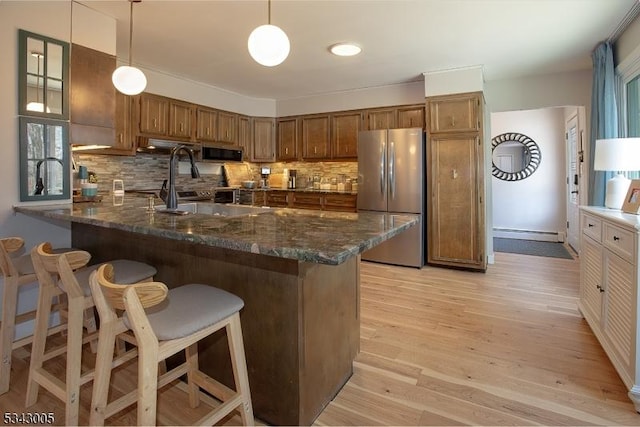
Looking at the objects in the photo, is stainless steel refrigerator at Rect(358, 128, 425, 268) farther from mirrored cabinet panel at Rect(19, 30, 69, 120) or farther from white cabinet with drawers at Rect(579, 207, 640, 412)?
mirrored cabinet panel at Rect(19, 30, 69, 120)

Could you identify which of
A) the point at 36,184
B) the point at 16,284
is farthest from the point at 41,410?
the point at 36,184

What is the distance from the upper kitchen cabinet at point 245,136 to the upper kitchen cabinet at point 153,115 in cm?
131

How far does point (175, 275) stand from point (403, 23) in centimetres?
274

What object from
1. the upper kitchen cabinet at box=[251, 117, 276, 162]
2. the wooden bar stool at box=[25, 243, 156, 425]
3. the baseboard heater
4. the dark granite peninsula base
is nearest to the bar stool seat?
the wooden bar stool at box=[25, 243, 156, 425]

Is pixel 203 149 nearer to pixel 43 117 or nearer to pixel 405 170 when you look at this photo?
pixel 43 117

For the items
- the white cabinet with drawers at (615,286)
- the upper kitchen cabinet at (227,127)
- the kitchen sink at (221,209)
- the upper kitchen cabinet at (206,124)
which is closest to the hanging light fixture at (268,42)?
the kitchen sink at (221,209)

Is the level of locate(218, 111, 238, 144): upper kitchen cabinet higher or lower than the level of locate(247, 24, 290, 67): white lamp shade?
higher

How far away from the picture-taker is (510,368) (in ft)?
6.79

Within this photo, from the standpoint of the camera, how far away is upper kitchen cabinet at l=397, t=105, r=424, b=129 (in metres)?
4.70

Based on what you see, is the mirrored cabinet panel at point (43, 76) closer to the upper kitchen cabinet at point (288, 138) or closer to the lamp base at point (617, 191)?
the upper kitchen cabinet at point (288, 138)

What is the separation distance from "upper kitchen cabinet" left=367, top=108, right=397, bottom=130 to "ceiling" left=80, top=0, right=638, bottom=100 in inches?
19.9

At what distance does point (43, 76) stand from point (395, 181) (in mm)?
3649

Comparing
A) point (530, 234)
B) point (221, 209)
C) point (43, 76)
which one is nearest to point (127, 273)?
point (221, 209)

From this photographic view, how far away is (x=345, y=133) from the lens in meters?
5.30
